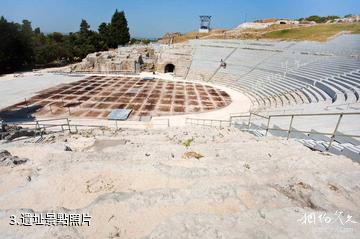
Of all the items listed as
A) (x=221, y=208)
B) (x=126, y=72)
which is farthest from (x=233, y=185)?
(x=126, y=72)

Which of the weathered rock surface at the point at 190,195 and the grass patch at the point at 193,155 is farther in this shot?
the grass patch at the point at 193,155

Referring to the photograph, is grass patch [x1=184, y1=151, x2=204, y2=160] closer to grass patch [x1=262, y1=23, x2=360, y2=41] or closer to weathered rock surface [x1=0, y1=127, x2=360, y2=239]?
weathered rock surface [x1=0, y1=127, x2=360, y2=239]

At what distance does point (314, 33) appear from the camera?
49875 millimetres

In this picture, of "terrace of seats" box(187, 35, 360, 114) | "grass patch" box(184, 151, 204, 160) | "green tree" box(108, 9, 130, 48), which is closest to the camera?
"grass patch" box(184, 151, 204, 160)

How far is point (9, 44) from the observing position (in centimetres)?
4716

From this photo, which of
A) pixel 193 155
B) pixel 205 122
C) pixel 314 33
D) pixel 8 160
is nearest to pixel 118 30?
pixel 314 33

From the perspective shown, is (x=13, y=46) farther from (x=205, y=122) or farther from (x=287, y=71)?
(x=287, y=71)

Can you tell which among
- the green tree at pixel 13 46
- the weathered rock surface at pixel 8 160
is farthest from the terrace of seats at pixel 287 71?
the green tree at pixel 13 46

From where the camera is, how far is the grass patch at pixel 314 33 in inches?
1798

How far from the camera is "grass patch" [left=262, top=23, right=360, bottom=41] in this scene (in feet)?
150

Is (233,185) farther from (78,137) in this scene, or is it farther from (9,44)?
(9,44)

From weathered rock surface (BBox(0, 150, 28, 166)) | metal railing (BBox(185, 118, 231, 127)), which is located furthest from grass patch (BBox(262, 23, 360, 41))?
weathered rock surface (BBox(0, 150, 28, 166))

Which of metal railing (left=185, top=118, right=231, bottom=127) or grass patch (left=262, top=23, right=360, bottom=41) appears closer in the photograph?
metal railing (left=185, top=118, right=231, bottom=127)

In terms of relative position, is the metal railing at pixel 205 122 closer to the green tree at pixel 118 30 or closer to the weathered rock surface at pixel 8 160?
the weathered rock surface at pixel 8 160
